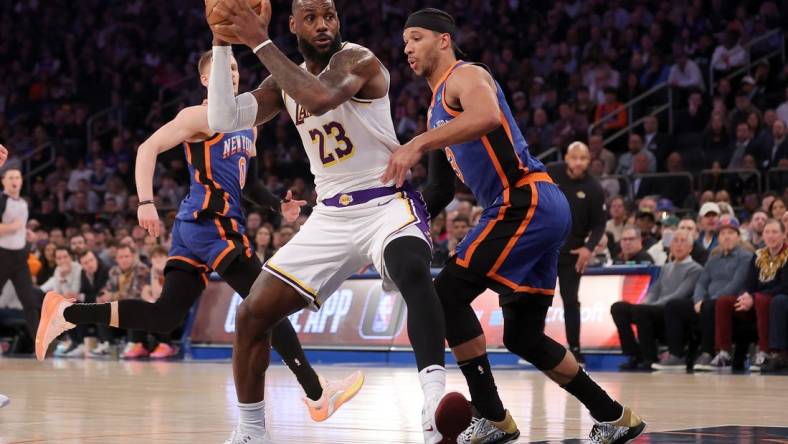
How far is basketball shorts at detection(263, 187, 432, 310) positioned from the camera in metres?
5.14

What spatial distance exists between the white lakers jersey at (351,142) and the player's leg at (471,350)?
58cm

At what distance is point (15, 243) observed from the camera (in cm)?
1310

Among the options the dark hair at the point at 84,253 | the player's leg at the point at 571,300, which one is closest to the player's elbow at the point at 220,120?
the player's leg at the point at 571,300

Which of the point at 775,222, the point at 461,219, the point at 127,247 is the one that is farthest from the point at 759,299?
the point at 127,247

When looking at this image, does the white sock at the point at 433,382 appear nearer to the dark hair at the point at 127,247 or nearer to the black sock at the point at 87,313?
the black sock at the point at 87,313

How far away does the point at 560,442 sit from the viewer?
18.2ft

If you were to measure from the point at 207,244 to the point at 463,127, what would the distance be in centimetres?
314

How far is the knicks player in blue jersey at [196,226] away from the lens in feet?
24.2

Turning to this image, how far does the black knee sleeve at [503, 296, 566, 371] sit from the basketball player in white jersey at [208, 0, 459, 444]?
2.11ft

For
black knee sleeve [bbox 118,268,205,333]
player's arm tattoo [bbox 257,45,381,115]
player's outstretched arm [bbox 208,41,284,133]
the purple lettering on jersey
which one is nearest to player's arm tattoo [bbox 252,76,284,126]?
player's outstretched arm [bbox 208,41,284,133]

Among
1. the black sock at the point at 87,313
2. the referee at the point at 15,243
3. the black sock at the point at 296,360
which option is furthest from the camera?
the referee at the point at 15,243

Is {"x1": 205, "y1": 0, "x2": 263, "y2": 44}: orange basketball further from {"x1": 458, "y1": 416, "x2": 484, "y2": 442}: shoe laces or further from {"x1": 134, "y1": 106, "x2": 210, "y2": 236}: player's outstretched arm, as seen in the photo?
A: {"x1": 134, "y1": 106, "x2": 210, "y2": 236}: player's outstretched arm

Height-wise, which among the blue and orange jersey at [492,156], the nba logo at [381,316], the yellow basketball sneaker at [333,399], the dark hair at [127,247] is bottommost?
the nba logo at [381,316]

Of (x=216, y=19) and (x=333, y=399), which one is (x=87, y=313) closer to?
(x=333, y=399)
